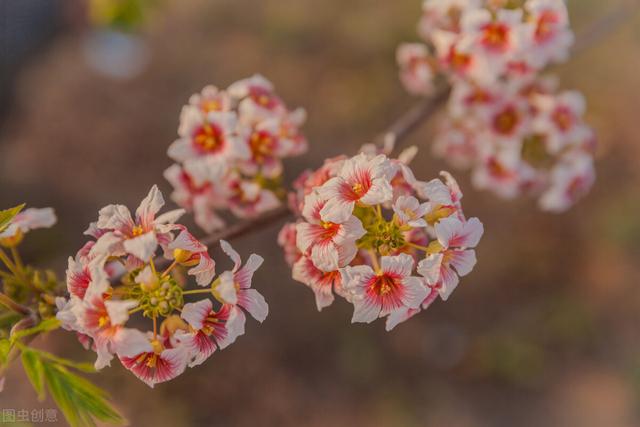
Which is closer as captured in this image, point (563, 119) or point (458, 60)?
point (458, 60)

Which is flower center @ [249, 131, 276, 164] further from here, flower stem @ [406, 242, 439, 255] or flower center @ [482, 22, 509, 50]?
flower center @ [482, 22, 509, 50]

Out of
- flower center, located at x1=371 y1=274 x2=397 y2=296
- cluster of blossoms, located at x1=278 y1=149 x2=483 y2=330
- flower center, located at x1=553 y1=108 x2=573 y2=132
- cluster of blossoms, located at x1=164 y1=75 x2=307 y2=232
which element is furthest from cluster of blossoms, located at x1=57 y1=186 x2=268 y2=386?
flower center, located at x1=553 y1=108 x2=573 y2=132

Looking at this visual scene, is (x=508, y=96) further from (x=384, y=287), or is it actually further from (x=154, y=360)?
(x=154, y=360)

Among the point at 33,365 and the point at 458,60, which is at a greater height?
the point at 458,60

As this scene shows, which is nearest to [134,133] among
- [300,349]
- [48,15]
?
[48,15]

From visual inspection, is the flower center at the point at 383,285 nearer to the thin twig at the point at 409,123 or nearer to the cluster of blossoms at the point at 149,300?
the cluster of blossoms at the point at 149,300

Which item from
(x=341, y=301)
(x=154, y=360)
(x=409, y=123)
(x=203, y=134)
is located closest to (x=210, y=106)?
(x=203, y=134)
